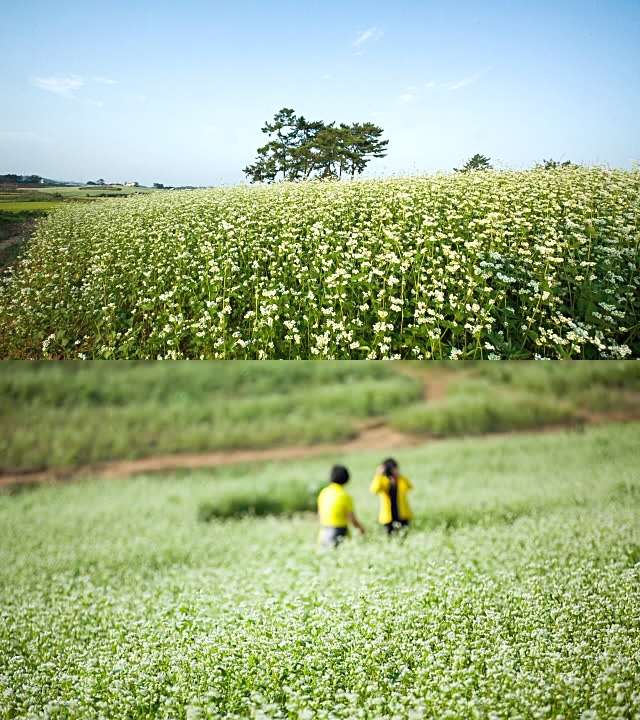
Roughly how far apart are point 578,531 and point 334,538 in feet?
3.28

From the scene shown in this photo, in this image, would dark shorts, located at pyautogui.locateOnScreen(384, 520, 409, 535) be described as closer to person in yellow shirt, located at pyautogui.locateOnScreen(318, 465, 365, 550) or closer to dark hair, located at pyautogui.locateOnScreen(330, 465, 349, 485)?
person in yellow shirt, located at pyautogui.locateOnScreen(318, 465, 365, 550)

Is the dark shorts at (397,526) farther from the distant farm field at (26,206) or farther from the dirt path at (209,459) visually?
the distant farm field at (26,206)

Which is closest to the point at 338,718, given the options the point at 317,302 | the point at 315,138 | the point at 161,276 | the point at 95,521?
the point at 95,521

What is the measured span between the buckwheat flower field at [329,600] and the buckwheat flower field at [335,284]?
1.17m

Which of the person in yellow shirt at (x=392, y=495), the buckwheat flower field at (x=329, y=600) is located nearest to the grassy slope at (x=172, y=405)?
the buckwheat flower field at (x=329, y=600)

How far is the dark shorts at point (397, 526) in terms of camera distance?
246cm

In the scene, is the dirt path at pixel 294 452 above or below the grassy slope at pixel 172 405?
below

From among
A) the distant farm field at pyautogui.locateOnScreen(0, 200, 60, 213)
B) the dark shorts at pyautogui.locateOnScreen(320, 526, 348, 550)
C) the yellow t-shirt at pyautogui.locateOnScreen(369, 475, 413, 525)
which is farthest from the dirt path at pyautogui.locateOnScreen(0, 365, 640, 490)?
the distant farm field at pyautogui.locateOnScreen(0, 200, 60, 213)

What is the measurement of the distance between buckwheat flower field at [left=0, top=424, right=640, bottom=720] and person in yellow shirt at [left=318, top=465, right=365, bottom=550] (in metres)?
0.07

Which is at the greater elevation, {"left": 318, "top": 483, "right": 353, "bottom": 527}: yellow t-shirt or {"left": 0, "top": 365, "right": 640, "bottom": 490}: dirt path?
{"left": 0, "top": 365, "right": 640, "bottom": 490}: dirt path

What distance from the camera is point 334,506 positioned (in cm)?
218

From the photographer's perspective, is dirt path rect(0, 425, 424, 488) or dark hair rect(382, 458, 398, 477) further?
dark hair rect(382, 458, 398, 477)

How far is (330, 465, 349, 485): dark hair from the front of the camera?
1.89m

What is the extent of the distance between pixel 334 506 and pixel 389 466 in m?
0.35
